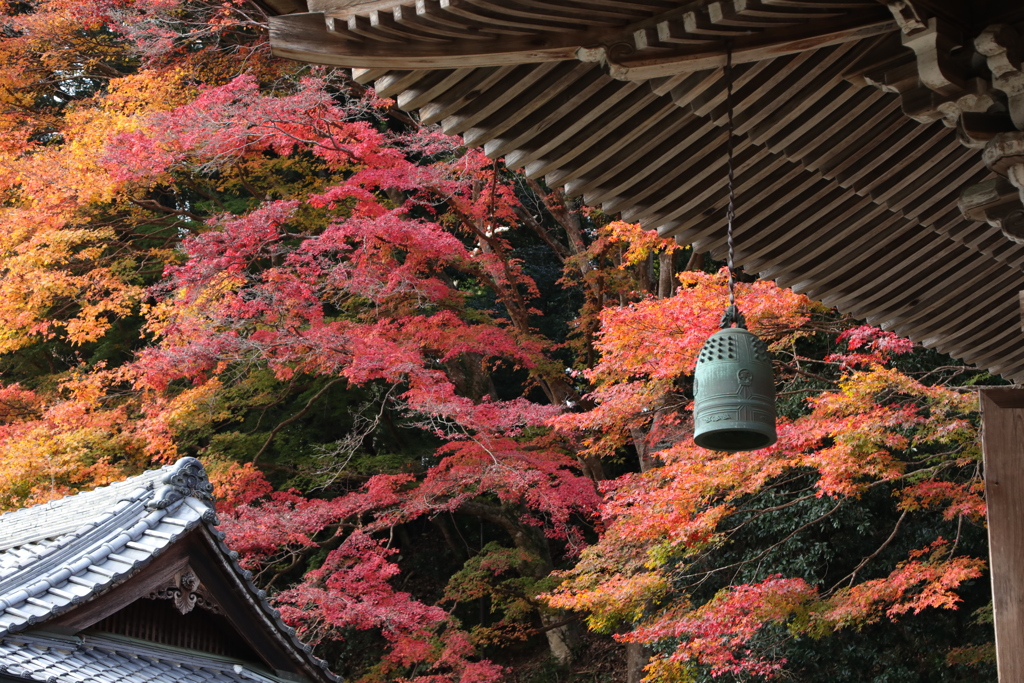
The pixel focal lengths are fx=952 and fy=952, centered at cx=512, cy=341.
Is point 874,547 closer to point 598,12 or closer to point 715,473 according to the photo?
point 715,473

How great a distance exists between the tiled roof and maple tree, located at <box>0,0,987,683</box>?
3068 mm

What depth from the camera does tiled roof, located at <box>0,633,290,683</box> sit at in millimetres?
Answer: 4859

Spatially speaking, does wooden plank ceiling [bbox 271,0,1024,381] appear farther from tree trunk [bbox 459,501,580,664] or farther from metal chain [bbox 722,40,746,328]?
tree trunk [bbox 459,501,580,664]

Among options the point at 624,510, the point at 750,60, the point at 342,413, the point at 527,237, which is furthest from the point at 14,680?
the point at 527,237

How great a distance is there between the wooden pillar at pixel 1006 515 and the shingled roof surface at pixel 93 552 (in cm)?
435

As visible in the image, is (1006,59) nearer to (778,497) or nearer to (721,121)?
(721,121)

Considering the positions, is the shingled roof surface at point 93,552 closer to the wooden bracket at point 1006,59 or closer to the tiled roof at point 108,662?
the tiled roof at point 108,662

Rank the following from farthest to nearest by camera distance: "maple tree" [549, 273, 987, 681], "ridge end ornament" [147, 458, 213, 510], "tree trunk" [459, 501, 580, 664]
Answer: "tree trunk" [459, 501, 580, 664]
"maple tree" [549, 273, 987, 681]
"ridge end ornament" [147, 458, 213, 510]

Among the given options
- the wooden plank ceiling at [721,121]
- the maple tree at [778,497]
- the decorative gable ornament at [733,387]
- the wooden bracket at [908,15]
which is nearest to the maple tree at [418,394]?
the maple tree at [778,497]

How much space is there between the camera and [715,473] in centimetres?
766

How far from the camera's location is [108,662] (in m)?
5.35

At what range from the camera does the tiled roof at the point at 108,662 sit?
15.9ft

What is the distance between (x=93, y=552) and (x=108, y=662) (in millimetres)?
656

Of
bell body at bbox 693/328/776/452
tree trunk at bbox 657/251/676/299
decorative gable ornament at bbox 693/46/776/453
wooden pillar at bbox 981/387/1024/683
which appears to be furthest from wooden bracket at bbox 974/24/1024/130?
tree trunk at bbox 657/251/676/299
